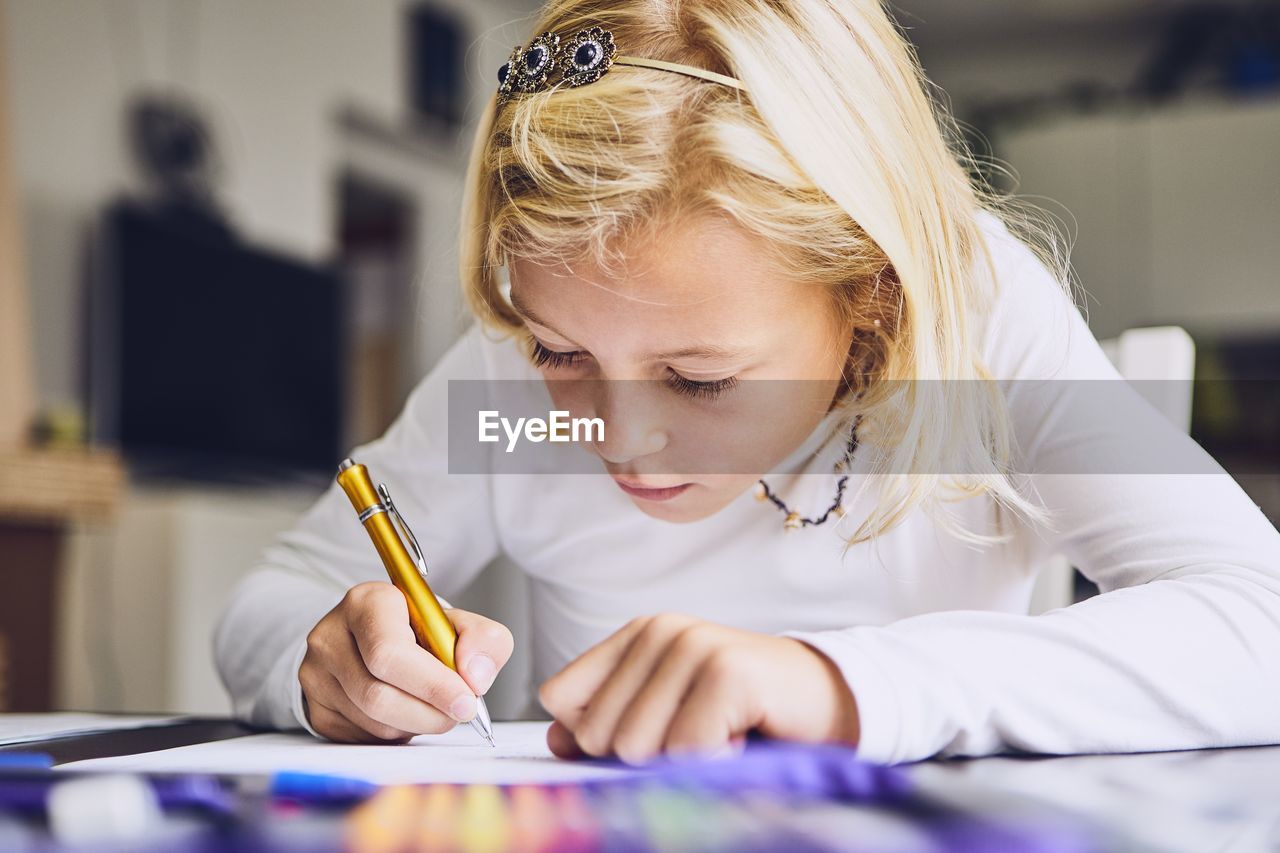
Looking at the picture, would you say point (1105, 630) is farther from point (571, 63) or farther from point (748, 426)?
point (571, 63)

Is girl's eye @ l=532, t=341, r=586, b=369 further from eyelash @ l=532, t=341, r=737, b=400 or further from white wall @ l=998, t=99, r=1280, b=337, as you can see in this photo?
white wall @ l=998, t=99, r=1280, b=337

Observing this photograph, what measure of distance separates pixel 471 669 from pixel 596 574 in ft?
0.80

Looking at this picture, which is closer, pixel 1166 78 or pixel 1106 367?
pixel 1106 367

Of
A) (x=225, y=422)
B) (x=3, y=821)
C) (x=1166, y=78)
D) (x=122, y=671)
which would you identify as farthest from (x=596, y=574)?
(x=1166, y=78)

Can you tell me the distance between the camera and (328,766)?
0.41 m

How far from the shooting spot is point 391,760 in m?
0.44

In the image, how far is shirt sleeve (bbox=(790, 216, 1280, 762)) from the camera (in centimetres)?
40

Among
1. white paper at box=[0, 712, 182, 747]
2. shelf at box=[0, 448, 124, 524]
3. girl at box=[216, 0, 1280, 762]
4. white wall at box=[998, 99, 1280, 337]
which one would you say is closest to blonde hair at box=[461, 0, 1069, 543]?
girl at box=[216, 0, 1280, 762]

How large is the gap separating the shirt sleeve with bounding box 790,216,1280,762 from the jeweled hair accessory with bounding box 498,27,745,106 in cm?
25

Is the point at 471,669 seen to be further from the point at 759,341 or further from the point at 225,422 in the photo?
the point at 225,422

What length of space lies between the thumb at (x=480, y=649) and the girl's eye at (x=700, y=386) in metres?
0.13

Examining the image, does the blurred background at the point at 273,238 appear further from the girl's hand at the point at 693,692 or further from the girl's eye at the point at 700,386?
the girl's hand at the point at 693,692

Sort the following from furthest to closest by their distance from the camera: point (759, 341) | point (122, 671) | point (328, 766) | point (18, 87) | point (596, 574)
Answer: point (18, 87) → point (122, 671) → point (596, 574) → point (759, 341) → point (328, 766)

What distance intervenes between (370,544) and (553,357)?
0.19m
